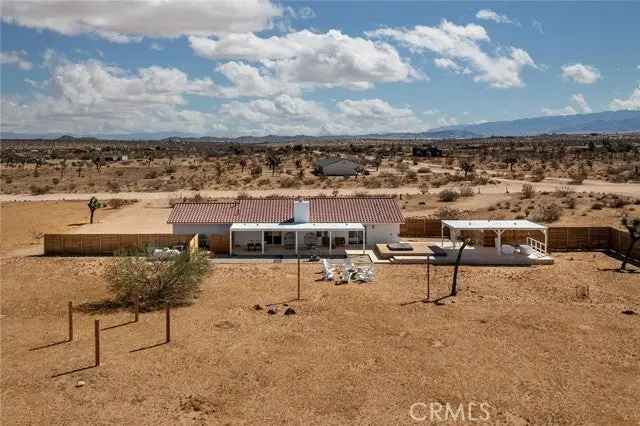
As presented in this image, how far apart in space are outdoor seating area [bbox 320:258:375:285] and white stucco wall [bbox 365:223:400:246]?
572 centimetres

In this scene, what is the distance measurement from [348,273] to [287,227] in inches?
284

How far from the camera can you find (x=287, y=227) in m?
34.3

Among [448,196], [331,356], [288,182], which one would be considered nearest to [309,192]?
[288,182]

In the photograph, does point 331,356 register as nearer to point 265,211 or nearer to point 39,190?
point 265,211

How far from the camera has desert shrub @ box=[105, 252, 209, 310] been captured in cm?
2367

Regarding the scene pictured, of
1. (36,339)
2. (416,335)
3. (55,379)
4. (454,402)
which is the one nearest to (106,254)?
(36,339)

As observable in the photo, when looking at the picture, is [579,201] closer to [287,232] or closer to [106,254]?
[287,232]

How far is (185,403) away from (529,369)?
9225 millimetres

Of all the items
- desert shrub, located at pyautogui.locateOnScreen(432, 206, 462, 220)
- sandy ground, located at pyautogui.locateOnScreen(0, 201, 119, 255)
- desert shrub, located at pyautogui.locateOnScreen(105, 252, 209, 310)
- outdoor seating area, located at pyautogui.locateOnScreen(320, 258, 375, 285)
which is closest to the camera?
desert shrub, located at pyautogui.locateOnScreen(105, 252, 209, 310)

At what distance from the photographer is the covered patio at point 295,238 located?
112 feet

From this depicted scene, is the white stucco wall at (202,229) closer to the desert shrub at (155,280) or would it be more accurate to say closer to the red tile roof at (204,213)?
the red tile roof at (204,213)

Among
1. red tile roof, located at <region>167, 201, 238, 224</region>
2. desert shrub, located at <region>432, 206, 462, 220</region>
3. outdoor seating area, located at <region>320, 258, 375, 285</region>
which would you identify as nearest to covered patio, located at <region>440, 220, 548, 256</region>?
outdoor seating area, located at <region>320, 258, 375, 285</region>

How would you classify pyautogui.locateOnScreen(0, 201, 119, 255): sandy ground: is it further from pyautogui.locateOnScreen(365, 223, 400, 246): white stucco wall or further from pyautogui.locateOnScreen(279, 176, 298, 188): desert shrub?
pyautogui.locateOnScreen(279, 176, 298, 188): desert shrub

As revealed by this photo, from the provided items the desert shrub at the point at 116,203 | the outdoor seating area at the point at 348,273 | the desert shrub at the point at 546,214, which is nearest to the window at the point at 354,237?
the outdoor seating area at the point at 348,273
